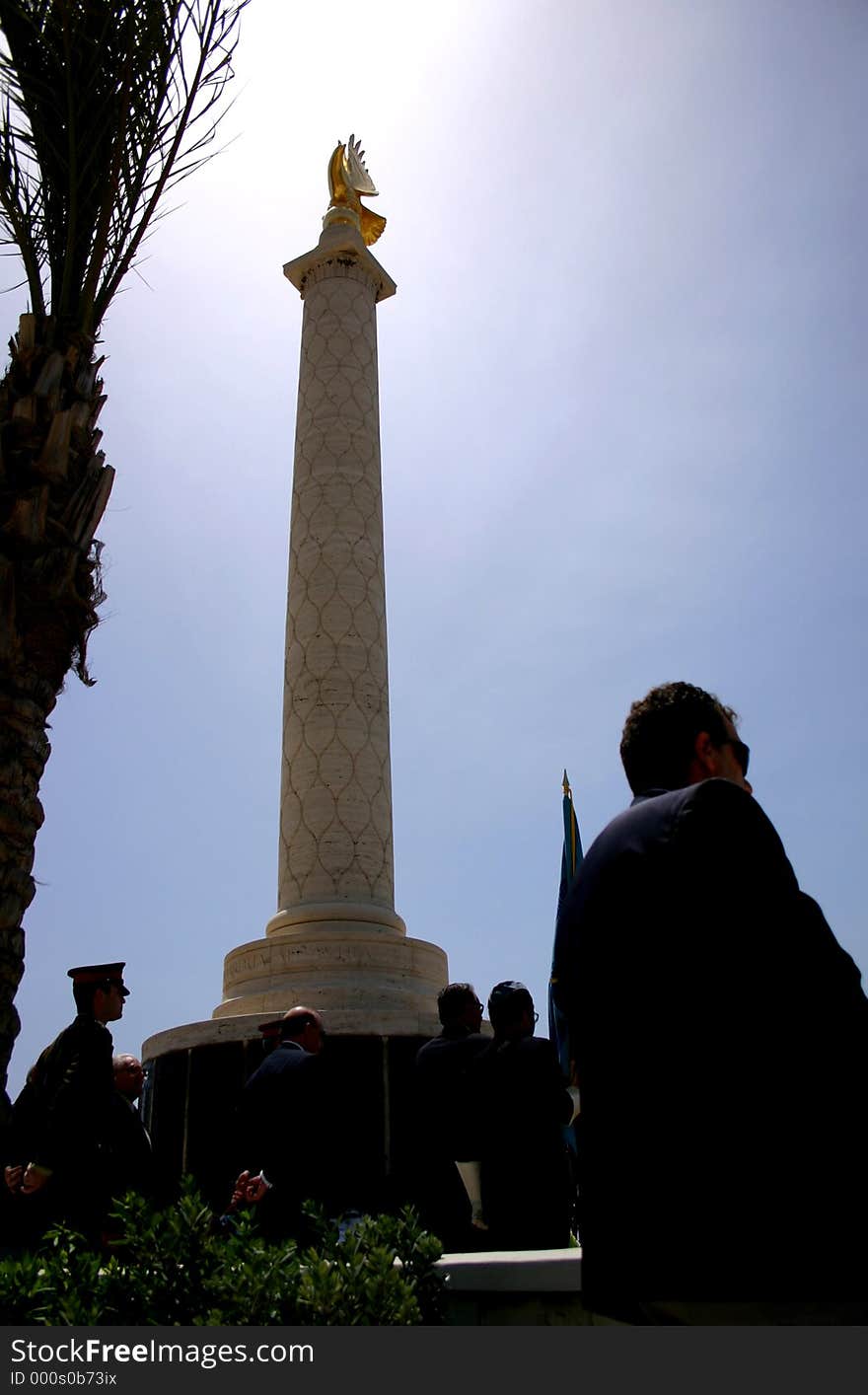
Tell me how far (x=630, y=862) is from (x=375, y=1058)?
763cm

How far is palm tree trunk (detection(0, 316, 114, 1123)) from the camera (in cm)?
512

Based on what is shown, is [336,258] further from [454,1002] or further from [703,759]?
[703,759]

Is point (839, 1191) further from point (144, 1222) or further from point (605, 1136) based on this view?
point (144, 1222)

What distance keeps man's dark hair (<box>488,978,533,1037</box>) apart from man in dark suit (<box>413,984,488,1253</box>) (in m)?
0.16

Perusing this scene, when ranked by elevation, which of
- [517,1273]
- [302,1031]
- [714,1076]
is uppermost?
[302,1031]

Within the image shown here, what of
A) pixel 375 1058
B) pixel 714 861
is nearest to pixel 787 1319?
A: pixel 714 861

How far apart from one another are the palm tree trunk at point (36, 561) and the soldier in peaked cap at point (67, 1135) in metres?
0.52

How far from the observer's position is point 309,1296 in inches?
93.2

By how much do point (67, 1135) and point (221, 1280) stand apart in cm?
213

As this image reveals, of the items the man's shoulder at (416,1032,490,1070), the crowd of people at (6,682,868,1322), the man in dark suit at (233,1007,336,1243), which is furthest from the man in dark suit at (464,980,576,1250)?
the crowd of people at (6,682,868,1322)

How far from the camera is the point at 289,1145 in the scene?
15.1ft

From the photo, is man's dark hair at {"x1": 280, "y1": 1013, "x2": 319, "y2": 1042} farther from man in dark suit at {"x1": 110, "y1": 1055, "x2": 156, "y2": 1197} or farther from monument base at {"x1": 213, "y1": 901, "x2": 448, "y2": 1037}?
monument base at {"x1": 213, "y1": 901, "x2": 448, "y2": 1037}

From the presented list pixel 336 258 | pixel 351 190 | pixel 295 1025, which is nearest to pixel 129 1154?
pixel 295 1025

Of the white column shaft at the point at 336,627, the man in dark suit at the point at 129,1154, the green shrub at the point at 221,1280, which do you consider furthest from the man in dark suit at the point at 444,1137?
the white column shaft at the point at 336,627
